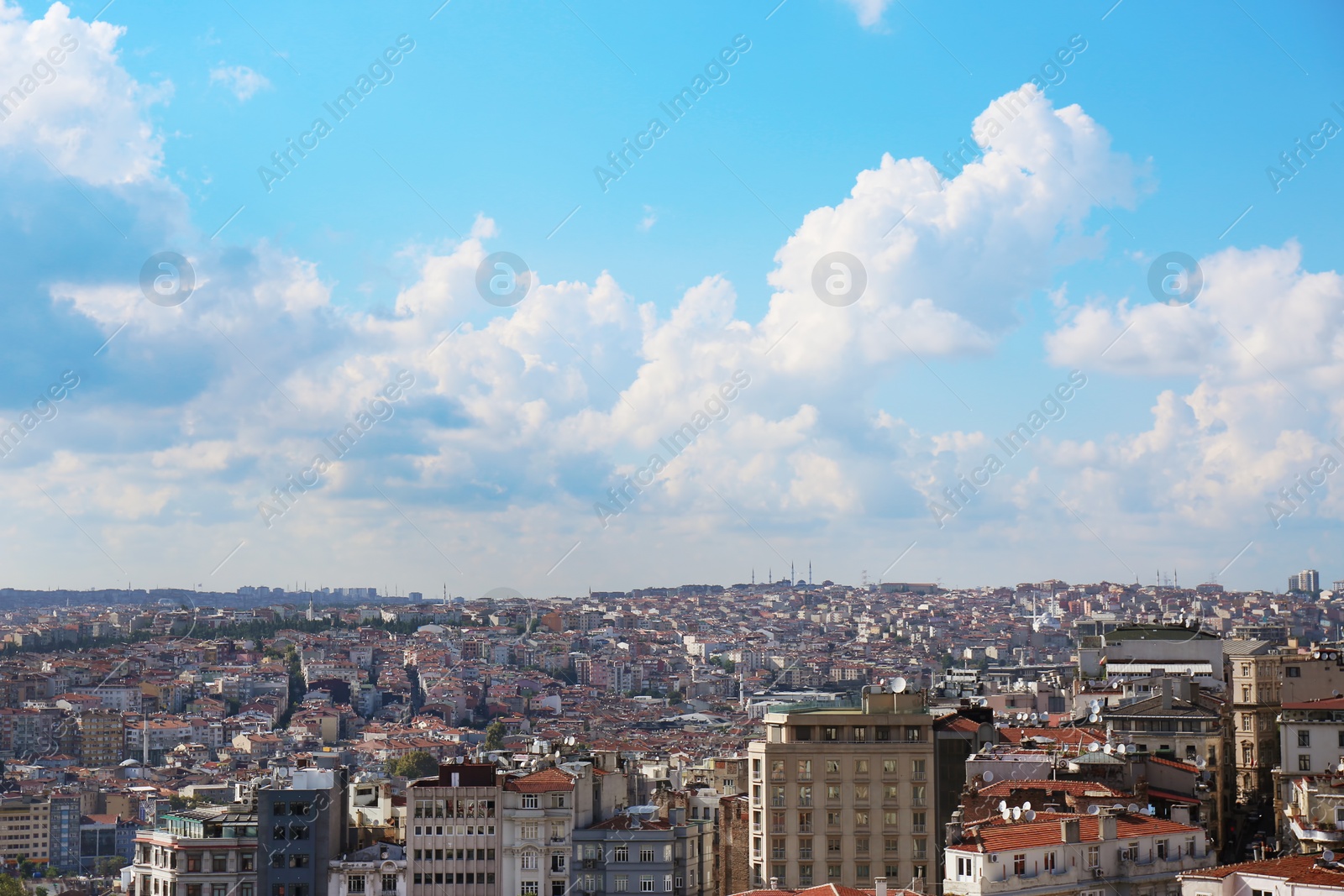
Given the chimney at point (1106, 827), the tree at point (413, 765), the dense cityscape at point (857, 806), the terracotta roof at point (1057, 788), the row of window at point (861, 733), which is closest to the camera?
the chimney at point (1106, 827)

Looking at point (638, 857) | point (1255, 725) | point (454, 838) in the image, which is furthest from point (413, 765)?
point (1255, 725)

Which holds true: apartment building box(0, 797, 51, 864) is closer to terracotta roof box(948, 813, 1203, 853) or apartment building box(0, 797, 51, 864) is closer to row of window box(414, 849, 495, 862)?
row of window box(414, 849, 495, 862)

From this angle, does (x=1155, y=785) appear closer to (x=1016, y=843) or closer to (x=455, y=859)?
(x=1016, y=843)

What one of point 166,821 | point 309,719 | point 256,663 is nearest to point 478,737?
point 309,719

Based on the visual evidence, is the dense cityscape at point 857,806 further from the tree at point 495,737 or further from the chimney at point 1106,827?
the tree at point 495,737

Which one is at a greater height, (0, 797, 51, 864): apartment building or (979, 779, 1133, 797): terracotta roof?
(979, 779, 1133, 797): terracotta roof

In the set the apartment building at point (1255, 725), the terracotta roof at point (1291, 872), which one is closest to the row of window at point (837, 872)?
the terracotta roof at point (1291, 872)

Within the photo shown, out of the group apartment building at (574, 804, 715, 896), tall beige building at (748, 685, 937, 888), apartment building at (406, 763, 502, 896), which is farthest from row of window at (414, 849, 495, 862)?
tall beige building at (748, 685, 937, 888)
